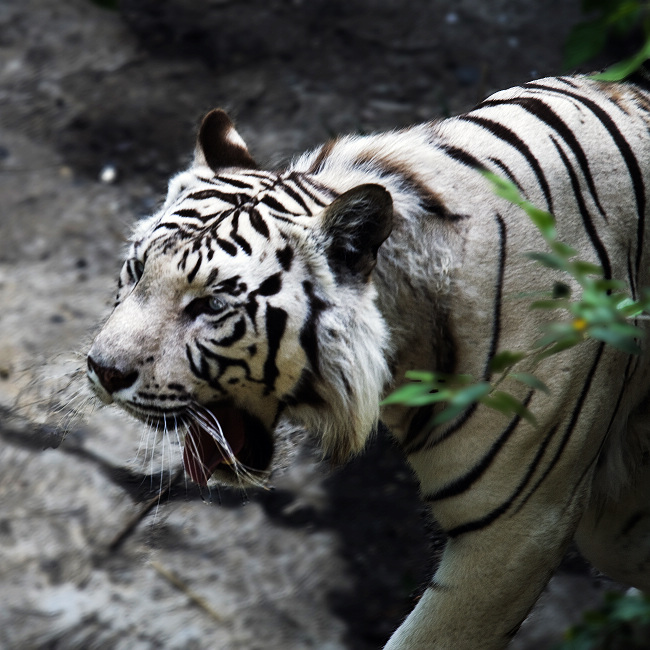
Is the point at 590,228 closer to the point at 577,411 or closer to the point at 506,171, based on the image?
the point at 506,171

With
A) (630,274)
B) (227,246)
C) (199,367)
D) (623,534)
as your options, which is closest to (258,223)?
(227,246)

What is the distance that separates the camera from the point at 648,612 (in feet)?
3.69

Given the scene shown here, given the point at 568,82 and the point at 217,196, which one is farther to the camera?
the point at 568,82

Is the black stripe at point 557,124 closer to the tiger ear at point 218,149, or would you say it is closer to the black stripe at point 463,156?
the black stripe at point 463,156

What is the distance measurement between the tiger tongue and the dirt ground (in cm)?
7

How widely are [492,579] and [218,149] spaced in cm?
114

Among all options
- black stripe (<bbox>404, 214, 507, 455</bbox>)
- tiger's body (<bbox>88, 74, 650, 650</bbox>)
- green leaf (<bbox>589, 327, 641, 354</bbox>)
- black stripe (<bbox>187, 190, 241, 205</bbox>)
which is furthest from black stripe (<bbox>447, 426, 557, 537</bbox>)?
green leaf (<bbox>589, 327, 641, 354</bbox>)

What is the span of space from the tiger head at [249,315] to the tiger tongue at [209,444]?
0.15ft

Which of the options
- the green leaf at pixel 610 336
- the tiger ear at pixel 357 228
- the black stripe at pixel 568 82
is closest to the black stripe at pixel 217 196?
the tiger ear at pixel 357 228

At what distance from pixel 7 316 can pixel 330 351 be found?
7.02 ft

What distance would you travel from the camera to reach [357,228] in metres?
1.73

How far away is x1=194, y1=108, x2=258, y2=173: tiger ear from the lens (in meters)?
2.09

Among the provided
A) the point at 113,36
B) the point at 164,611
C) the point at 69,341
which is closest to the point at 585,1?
the point at 69,341

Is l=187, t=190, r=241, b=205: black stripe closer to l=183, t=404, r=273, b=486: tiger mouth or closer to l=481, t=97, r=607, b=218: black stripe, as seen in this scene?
l=183, t=404, r=273, b=486: tiger mouth
